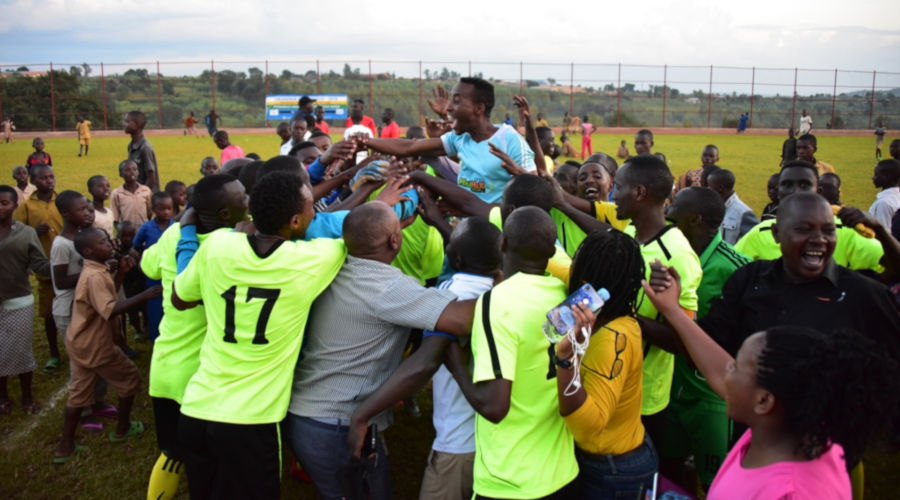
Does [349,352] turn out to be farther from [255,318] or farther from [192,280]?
[192,280]

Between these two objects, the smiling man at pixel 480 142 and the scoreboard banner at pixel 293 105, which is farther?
the scoreboard banner at pixel 293 105

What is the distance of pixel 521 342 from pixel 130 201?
6981mm

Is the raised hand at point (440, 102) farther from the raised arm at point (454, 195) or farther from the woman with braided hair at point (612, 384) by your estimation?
the woman with braided hair at point (612, 384)

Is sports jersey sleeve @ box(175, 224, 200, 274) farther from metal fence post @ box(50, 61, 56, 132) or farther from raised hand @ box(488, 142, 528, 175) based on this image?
metal fence post @ box(50, 61, 56, 132)

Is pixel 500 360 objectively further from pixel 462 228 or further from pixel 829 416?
pixel 829 416

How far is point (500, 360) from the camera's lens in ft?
8.12

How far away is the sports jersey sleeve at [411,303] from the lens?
2.83 m

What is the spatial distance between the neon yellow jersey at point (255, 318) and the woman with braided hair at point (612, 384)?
1.25 metres

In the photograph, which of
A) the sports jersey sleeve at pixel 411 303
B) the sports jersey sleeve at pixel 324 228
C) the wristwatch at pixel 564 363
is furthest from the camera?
the sports jersey sleeve at pixel 324 228

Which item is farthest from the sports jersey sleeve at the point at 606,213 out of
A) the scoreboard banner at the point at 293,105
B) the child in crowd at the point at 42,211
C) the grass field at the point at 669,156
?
the scoreboard banner at the point at 293,105

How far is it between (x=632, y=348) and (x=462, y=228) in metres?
1.01

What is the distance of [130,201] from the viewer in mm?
7941

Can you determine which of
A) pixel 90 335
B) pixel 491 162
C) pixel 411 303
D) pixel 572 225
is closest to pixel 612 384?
pixel 411 303

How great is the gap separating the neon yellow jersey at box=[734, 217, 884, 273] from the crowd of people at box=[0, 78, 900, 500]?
0.5 inches
